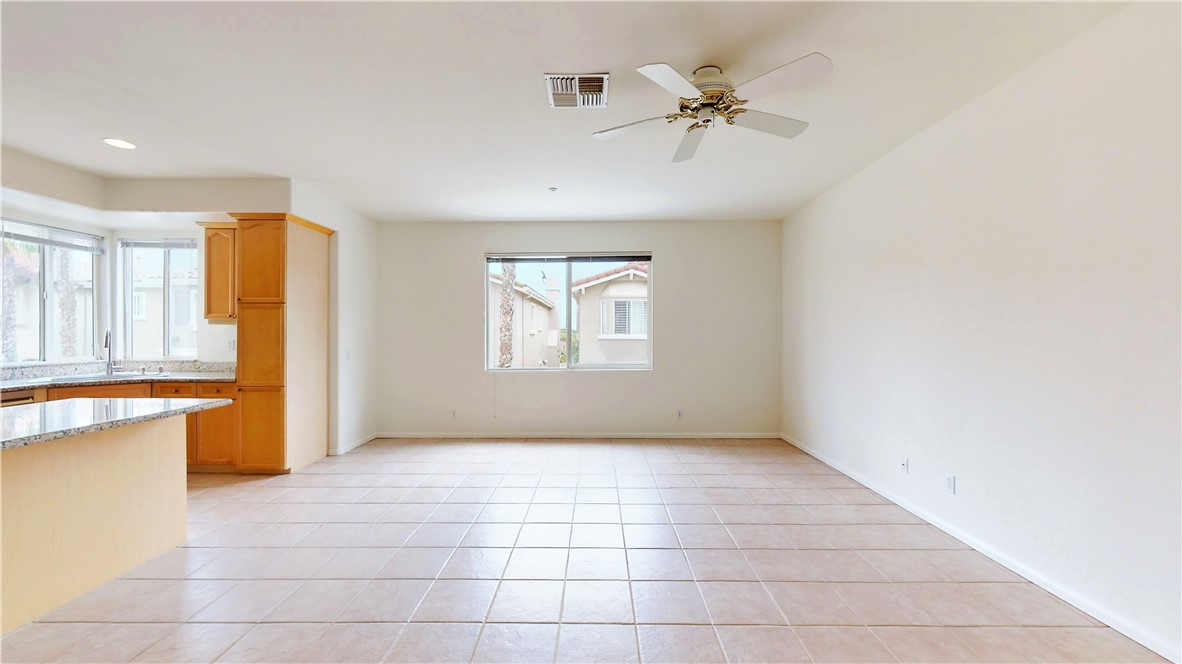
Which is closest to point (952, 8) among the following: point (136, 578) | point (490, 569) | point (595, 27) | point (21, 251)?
point (595, 27)

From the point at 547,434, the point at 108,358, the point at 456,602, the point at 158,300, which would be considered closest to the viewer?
the point at 456,602

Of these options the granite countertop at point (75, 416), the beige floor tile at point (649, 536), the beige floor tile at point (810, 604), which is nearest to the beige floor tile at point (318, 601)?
the granite countertop at point (75, 416)

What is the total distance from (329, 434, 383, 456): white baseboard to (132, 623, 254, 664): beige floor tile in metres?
3.03

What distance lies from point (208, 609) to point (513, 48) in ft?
9.58

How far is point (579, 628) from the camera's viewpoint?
6.87ft

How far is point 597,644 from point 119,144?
4469 millimetres

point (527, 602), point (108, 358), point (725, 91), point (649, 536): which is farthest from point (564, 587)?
point (108, 358)

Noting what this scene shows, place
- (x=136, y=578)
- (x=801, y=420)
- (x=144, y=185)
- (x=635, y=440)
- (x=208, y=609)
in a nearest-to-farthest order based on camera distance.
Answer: (x=208, y=609)
(x=136, y=578)
(x=144, y=185)
(x=801, y=420)
(x=635, y=440)

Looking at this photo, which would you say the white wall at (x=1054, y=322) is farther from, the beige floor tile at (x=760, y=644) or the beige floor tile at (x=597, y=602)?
the beige floor tile at (x=597, y=602)

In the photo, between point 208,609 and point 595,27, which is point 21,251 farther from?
point 595,27

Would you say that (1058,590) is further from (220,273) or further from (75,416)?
(220,273)

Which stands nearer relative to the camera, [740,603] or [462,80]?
[740,603]

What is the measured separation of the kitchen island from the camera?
210cm

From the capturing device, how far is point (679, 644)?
1.99 m
